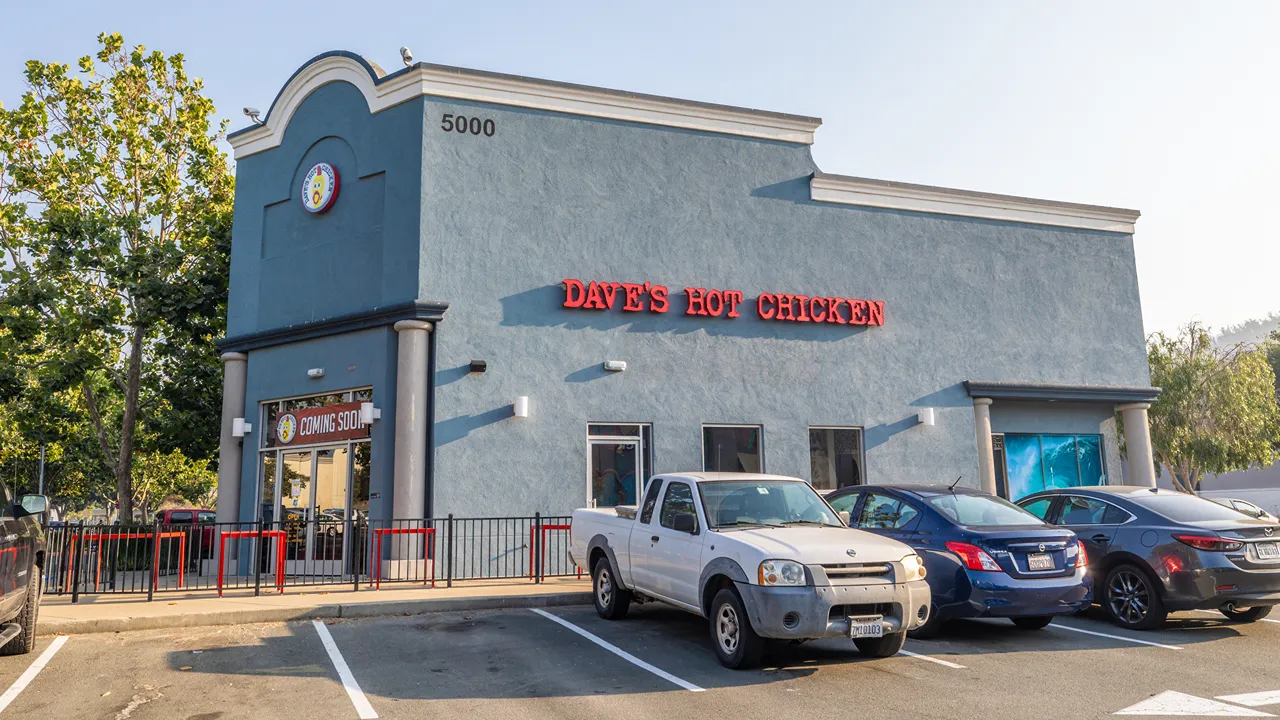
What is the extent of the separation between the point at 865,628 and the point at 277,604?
25.0ft

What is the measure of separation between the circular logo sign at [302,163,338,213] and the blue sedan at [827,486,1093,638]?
12.4 meters

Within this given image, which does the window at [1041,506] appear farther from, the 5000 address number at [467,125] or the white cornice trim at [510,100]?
the 5000 address number at [467,125]

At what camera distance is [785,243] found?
62.1 feet

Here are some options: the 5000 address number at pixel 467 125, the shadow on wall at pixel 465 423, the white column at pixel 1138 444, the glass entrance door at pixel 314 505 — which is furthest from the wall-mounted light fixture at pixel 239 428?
the white column at pixel 1138 444

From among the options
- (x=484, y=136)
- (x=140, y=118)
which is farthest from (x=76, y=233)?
(x=484, y=136)

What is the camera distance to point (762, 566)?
8195mm

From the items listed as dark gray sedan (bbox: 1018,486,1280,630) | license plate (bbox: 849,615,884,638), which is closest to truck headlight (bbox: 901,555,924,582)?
license plate (bbox: 849,615,884,638)

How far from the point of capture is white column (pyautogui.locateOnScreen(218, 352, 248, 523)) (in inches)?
709

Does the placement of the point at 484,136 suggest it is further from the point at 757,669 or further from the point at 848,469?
the point at 757,669

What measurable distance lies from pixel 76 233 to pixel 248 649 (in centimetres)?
1638

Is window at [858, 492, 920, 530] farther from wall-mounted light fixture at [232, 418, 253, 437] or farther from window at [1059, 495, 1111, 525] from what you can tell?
wall-mounted light fixture at [232, 418, 253, 437]

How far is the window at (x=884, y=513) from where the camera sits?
1078 centimetres

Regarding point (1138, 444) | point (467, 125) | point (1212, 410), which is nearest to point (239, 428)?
point (467, 125)

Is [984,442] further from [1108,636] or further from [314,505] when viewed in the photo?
[314,505]
